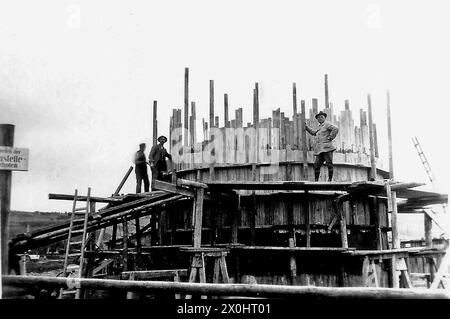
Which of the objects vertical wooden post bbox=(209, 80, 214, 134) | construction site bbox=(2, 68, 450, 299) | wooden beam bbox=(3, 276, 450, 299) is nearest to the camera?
wooden beam bbox=(3, 276, 450, 299)

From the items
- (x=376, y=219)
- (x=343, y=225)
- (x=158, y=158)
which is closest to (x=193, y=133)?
(x=158, y=158)

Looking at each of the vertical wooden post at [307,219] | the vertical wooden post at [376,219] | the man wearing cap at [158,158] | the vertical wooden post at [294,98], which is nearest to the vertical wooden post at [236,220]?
the vertical wooden post at [307,219]

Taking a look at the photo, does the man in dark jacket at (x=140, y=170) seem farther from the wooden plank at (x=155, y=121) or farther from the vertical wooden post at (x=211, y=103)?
the vertical wooden post at (x=211, y=103)

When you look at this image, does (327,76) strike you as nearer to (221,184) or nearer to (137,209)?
(221,184)

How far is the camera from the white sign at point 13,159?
271 inches

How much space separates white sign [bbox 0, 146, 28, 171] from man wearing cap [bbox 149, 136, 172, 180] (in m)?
10.9

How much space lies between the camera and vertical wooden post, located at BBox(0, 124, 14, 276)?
6.82 m

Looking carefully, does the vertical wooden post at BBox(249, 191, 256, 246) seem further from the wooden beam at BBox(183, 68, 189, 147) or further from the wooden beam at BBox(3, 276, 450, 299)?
the wooden beam at BBox(3, 276, 450, 299)

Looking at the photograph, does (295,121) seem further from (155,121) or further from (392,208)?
(155,121)

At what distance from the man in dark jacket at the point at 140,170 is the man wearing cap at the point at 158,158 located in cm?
87

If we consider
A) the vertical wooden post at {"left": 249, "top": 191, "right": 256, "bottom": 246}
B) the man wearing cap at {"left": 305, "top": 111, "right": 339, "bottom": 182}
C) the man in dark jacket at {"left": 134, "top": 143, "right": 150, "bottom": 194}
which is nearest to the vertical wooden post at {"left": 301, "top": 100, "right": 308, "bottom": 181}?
the man wearing cap at {"left": 305, "top": 111, "right": 339, "bottom": 182}

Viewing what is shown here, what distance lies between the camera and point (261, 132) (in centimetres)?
1642

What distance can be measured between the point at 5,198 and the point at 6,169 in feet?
1.41
